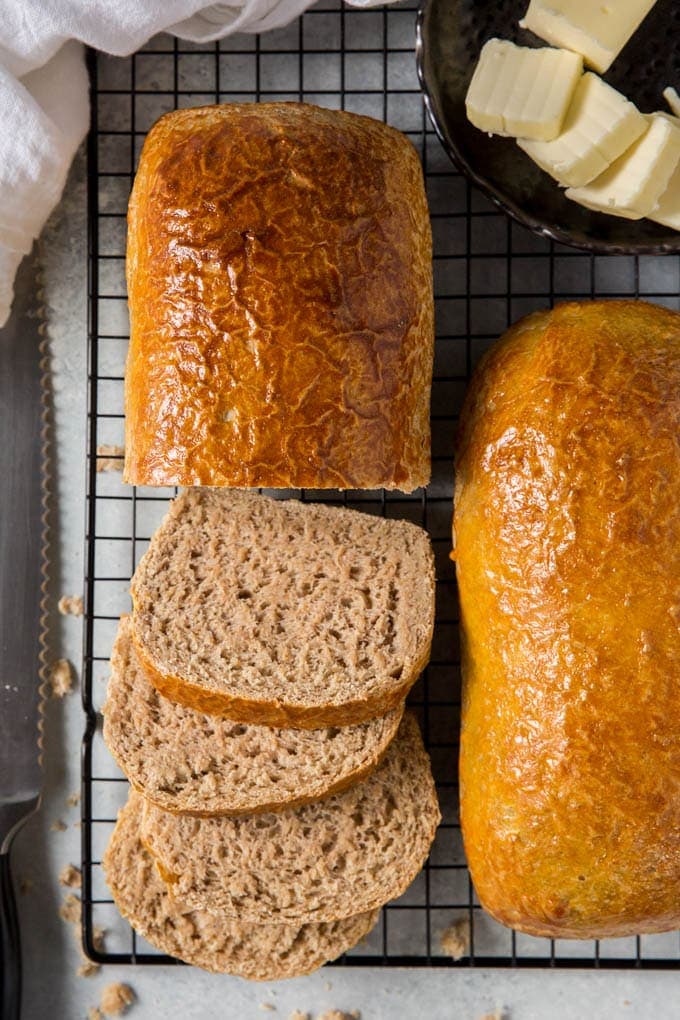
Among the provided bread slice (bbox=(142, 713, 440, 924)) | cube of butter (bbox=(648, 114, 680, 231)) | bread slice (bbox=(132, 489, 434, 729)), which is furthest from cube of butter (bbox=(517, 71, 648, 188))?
bread slice (bbox=(142, 713, 440, 924))

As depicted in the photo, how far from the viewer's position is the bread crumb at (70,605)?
7.35 feet

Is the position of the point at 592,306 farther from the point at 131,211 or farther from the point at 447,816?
the point at 447,816

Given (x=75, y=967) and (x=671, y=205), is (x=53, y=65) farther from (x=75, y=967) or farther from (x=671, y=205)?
(x=75, y=967)

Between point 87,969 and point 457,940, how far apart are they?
32.9 inches

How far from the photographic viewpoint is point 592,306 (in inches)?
74.9

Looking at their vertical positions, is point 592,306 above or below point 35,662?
above

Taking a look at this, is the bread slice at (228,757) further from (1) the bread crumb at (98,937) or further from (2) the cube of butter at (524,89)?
(2) the cube of butter at (524,89)

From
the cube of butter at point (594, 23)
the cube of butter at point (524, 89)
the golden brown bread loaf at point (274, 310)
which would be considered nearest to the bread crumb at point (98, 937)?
the golden brown bread loaf at point (274, 310)

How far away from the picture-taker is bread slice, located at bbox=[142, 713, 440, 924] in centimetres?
196

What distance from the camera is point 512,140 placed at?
78.8 inches

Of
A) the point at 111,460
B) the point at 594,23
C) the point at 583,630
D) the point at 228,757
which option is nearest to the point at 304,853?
the point at 228,757

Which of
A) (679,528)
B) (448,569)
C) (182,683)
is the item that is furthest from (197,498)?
(679,528)

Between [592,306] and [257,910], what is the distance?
1.35m

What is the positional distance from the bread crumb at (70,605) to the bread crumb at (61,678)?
0.36ft
